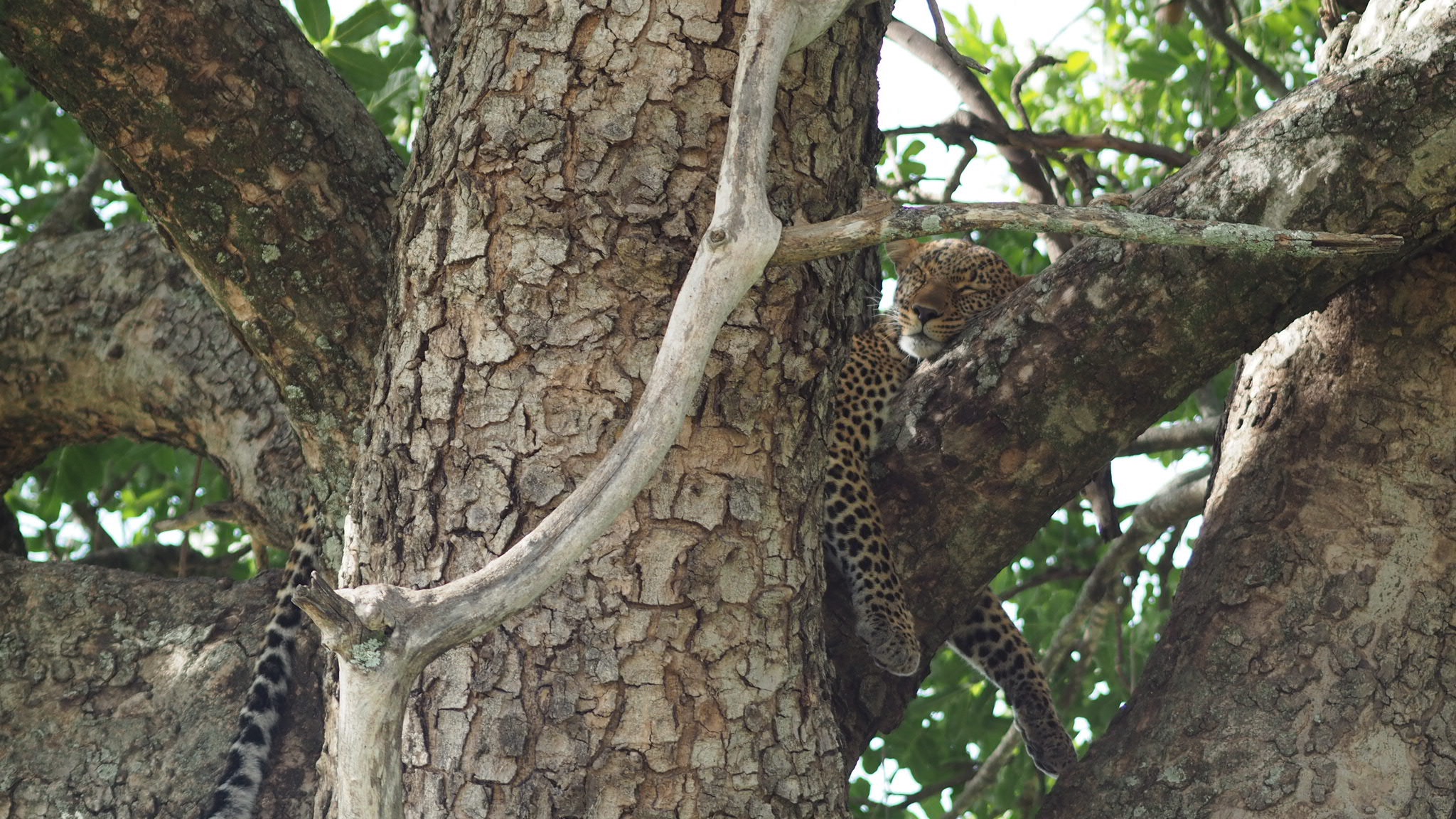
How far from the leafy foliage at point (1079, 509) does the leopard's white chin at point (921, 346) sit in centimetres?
65

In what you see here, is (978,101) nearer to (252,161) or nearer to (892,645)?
(892,645)

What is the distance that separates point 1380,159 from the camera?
3.29 metres

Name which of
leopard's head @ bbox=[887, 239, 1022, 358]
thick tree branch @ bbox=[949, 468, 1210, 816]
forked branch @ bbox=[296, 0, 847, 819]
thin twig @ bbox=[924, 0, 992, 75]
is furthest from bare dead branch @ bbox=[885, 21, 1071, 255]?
forked branch @ bbox=[296, 0, 847, 819]

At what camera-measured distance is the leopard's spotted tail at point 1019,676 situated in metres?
5.56

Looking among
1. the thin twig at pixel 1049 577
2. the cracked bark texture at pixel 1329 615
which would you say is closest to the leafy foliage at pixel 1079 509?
the thin twig at pixel 1049 577

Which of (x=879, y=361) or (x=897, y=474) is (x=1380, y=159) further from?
(x=879, y=361)

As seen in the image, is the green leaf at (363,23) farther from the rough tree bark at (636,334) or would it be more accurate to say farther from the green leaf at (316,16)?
the rough tree bark at (636,334)

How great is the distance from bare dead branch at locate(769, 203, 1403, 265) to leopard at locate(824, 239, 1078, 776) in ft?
4.39

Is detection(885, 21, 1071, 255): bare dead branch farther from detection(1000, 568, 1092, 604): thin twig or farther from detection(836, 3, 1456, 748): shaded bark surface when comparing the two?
detection(836, 3, 1456, 748): shaded bark surface

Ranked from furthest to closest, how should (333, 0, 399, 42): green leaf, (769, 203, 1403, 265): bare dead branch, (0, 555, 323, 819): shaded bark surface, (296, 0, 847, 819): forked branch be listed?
1. (333, 0, 399, 42): green leaf
2. (0, 555, 323, 819): shaded bark surface
3. (769, 203, 1403, 265): bare dead branch
4. (296, 0, 847, 819): forked branch

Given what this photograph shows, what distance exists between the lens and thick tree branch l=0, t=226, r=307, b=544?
15.3 feet

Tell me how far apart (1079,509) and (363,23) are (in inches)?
165

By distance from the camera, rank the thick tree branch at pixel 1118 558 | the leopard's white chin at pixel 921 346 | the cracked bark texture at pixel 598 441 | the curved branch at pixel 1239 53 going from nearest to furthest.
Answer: the cracked bark texture at pixel 598 441
the thick tree branch at pixel 1118 558
the leopard's white chin at pixel 921 346
the curved branch at pixel 1239 53

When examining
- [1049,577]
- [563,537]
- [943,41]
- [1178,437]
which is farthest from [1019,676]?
[563,537]
